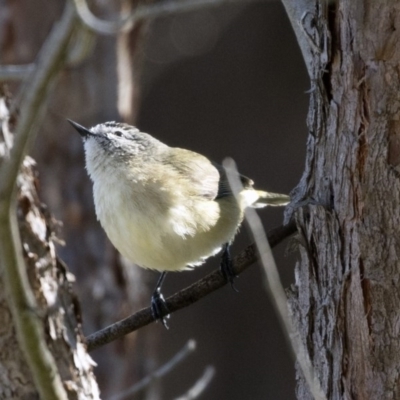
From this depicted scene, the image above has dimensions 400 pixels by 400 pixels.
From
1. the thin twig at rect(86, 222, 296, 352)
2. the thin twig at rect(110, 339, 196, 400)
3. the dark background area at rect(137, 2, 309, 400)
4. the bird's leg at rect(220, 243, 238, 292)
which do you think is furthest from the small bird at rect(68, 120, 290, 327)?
the dark background area at rect(137, 2, 309, 400)

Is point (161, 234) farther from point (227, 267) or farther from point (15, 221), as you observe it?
point (15, 221)

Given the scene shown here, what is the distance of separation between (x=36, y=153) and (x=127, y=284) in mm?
1271

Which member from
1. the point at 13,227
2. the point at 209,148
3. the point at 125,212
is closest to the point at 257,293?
the point at 209,148

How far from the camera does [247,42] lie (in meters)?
9.09

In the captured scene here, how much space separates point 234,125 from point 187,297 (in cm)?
593

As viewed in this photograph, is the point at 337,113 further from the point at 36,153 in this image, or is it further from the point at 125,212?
the point at 36,153

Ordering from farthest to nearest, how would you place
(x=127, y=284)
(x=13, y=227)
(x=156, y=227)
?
(x=127, y=284) → (x=156, y=227) → (x=13, y=227)

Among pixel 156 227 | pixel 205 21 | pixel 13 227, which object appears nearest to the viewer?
pixel 13 227

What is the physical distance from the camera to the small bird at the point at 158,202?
407 cm

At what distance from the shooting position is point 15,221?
169 centimetres

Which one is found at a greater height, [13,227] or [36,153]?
[13,227]

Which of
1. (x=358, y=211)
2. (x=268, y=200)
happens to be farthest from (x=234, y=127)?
(x=358, y=211)

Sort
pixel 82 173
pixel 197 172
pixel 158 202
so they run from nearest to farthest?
pixel 158 202
pixel 197 172
pixel 82 173

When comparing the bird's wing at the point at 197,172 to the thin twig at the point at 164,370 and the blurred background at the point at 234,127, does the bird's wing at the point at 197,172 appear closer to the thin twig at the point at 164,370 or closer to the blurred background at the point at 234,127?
the thin twig at the point at 164,370
